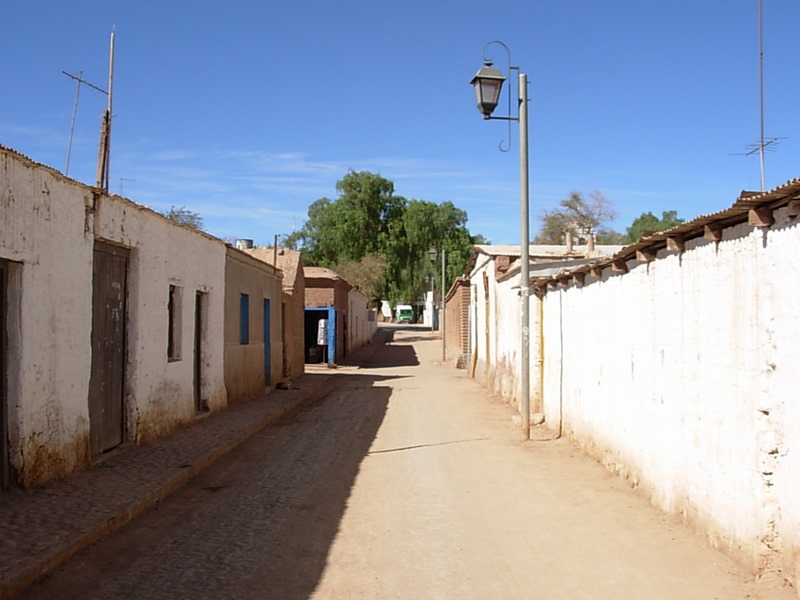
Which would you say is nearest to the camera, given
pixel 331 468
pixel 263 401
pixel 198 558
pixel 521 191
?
pixel 198 558

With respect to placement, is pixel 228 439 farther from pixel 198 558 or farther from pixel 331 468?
pixel 198 558

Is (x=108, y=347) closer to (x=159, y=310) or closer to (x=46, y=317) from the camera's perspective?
(x=159, y=310)

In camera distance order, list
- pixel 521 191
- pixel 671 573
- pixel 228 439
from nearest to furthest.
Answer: pixel 671 573
pixel 228 439
pixel 521 191

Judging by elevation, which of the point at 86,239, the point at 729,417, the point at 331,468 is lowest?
the point at 331,468

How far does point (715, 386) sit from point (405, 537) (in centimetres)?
273

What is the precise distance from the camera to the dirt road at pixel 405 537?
5020 millimetres

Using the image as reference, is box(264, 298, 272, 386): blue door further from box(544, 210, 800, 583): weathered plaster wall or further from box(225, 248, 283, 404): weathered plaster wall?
box(544, 210, 800, 583): weathered plaster wall

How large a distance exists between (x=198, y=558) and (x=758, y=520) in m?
3.91

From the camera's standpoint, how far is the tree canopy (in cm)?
5916

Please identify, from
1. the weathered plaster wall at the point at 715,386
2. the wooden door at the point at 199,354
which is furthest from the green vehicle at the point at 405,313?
the weathered plaster wall at the point at 715,386

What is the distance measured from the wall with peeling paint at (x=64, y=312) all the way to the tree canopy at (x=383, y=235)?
47202 millimetres

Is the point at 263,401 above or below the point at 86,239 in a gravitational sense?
below

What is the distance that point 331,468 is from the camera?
9383 mm

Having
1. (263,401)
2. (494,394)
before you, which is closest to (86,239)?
(263,401)
